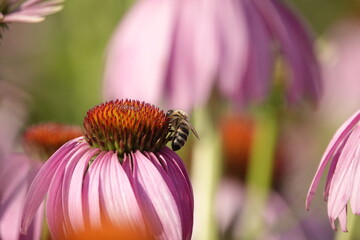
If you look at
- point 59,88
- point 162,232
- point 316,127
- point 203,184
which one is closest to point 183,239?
point 162,232

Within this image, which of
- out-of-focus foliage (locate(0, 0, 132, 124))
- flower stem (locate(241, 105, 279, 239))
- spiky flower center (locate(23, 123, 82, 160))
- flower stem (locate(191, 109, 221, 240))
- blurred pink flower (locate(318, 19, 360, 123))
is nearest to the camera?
spiky flower center (locate(23, 123, 82, 160))

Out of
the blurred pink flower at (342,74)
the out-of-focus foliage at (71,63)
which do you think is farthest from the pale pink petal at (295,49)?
the blurred pink flower at (342,74)

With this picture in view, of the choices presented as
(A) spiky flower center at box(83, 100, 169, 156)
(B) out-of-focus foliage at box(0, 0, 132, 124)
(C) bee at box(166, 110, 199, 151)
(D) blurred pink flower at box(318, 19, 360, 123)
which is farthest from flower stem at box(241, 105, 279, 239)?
(D) blurred pink flower at box(318, 19, 360, 123)

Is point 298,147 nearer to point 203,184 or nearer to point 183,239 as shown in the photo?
point 203,184

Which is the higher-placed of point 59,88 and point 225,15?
point 225,15

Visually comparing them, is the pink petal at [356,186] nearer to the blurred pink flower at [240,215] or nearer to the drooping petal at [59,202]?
the drooping petal at [59,202]

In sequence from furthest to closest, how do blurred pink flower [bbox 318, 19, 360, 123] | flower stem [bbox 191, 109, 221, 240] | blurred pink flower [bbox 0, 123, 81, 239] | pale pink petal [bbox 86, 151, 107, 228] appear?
blurred pink flower [bbox 318, 19, 360, 123] < flower stem [bbox 191, 109, 221, 240] < blurred pink flower [bbox 0, 123, 81, 239] < pale pink petal [bbox 86, 151, 107, 228]

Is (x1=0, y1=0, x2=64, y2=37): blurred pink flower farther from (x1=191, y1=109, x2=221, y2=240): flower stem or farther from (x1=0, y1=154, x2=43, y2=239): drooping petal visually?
(x1=191, y1=109, x2=221, y2=240): flower stem
